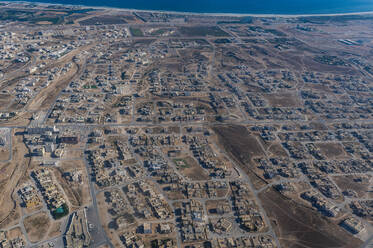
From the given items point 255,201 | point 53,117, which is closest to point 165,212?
point 255,201

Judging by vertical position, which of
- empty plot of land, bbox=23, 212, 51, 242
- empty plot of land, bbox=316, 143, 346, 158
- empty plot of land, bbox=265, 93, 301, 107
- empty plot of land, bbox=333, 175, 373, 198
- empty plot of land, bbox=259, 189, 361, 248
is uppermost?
empty plot of land, bbox=265, 93, 301, 107

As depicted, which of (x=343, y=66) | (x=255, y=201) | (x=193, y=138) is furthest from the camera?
(x=343, y=66)

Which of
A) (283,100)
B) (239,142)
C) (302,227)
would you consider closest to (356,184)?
(302,227)

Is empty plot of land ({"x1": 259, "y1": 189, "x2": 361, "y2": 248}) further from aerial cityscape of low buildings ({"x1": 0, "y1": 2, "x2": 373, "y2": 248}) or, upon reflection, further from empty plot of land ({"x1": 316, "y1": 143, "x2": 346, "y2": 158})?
empty plot of land ({"x1": 316, "y1": 143, "x2": 346, "y2": 158})

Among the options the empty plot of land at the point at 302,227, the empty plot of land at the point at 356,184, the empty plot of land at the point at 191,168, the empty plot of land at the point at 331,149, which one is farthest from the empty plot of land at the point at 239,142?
the empty plot of land at the point at 356,184

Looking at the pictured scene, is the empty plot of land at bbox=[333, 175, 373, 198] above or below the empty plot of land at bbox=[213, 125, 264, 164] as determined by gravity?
below

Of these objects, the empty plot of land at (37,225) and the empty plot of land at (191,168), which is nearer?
the empty plot of land at (37,225)

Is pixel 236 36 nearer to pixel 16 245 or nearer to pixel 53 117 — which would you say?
pixel 53 117

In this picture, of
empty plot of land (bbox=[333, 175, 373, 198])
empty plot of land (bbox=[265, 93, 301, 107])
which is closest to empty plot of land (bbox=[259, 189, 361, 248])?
empty plot of land (bbox=[333, 175, 373, 198])

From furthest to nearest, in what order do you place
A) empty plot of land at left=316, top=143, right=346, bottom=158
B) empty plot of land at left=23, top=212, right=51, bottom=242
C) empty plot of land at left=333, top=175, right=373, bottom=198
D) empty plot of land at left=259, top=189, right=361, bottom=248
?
empty plot of land at left=316, top=143, right=346, bottom=158 < empty plot of land at left=333, top=175, right=373, bottom=198 < empty plot of land at left=259, top=189, right=361, bottom=248 < empty plot of land at left=23, top=212, right=51, bottom=242

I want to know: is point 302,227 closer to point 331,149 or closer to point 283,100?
point 331,149

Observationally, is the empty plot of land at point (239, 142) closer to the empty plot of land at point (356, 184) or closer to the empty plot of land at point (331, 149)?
the empty plot of land at point (331, 149)
